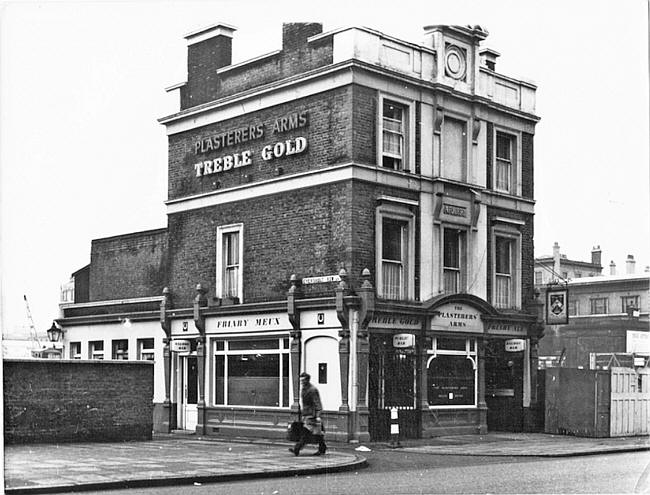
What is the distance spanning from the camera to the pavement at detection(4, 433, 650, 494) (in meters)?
16.6

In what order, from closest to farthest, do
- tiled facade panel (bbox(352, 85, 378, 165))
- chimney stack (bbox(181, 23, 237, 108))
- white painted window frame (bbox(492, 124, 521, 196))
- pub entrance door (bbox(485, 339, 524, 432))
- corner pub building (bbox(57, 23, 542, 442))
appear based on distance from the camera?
tiled facade panel (bbox(352, 85, 378, 165)) → corner pub building (bbox(57, 23, 542, 442)) → chimney stack (bbox(181, 23, 237, 108)) → white painted window frame (bbox(492, 124, 521, 196)) → pub entrance door (bbox(485, 339, 524, 432))

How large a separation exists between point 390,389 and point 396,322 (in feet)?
5.54

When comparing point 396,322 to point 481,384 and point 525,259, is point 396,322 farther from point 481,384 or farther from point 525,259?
point 525,259

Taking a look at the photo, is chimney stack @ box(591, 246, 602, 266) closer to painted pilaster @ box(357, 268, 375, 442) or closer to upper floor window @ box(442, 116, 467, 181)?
upper floor window @ box(442, 116, 467, 181)

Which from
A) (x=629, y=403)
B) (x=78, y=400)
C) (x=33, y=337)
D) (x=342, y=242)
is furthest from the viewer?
(x=629, y=403)

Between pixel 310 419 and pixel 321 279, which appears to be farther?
pixel 321 279

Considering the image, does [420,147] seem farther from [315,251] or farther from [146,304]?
[146,304]

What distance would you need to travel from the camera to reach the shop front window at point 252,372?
25.9 metres

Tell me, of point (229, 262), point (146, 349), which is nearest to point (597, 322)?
point (229, 262)

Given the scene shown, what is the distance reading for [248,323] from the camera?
26.9 metres

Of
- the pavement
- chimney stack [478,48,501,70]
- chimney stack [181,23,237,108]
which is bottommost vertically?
the pavement

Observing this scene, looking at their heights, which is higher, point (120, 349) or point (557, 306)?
point (557, 306)

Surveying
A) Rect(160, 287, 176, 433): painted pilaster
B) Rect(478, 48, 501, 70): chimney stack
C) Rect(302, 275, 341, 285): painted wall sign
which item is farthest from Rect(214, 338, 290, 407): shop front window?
Rect(478, 48, 501, 70): chimney stack

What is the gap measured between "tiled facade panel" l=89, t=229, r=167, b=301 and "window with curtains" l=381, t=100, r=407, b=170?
6.56m
